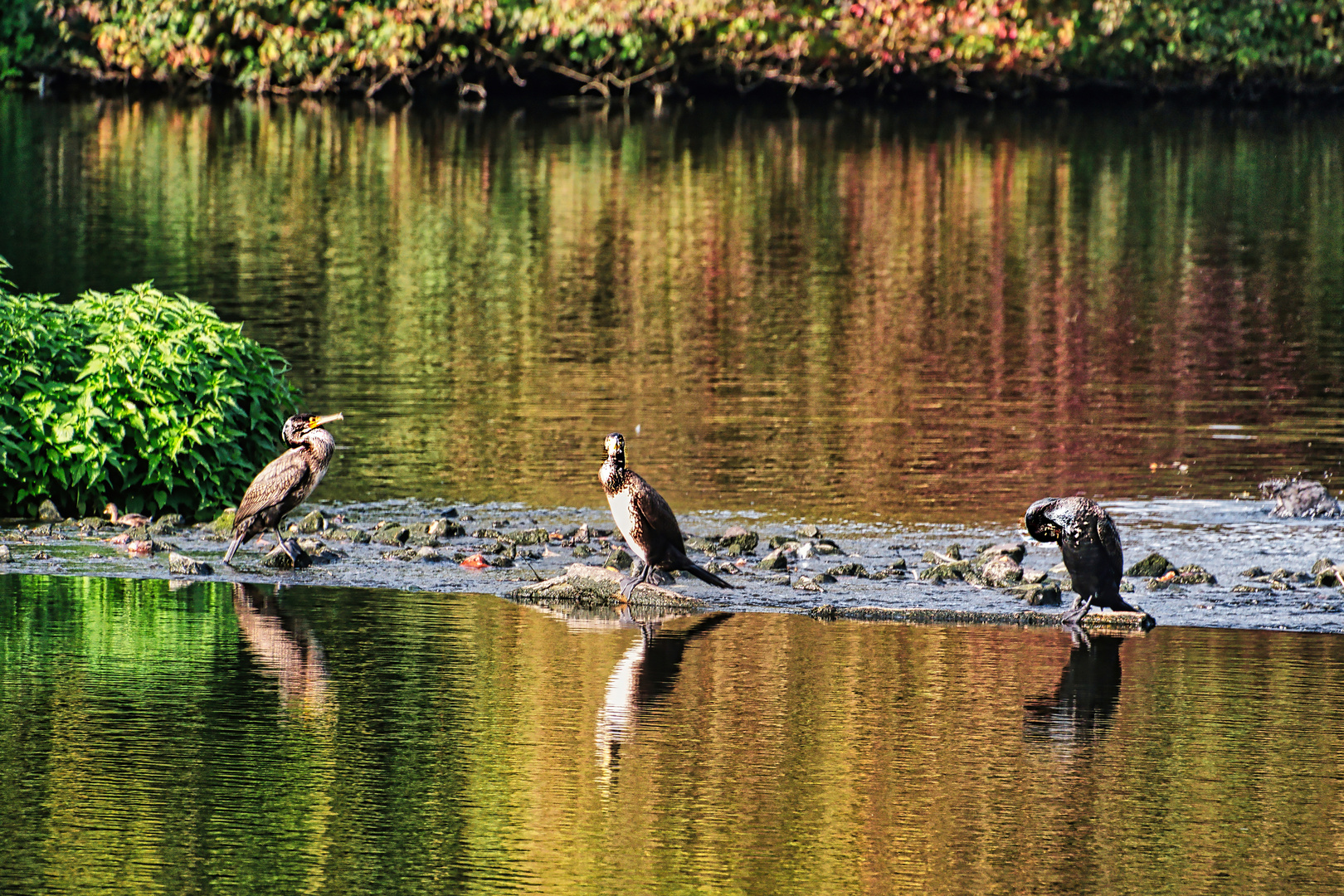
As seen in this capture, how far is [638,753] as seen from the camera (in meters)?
7.77

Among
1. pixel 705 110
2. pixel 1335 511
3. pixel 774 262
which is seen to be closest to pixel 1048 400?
pixel 1335 511

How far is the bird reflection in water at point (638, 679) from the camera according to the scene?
25.9 feet

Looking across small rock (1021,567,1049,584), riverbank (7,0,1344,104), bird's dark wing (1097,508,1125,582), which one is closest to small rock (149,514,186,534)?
small rock (1021,567,1049,584)

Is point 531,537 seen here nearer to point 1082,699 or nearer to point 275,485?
point 275,485

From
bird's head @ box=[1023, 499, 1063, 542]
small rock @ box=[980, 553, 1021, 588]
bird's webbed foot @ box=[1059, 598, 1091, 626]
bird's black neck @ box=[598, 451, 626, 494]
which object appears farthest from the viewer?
small rock @ box=[980, 553, 1021, 588]

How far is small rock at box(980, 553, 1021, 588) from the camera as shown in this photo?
10555 mm


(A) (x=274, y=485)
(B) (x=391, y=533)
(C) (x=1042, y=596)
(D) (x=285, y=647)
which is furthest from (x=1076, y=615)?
(A) (x=274, y=485)

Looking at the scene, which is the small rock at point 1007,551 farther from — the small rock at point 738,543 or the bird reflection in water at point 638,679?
the bird reflection in water at point 638,679

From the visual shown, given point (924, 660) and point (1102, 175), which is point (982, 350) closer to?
point (924, 660)

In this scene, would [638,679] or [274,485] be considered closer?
[638,679]

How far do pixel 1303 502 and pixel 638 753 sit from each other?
19.2ft

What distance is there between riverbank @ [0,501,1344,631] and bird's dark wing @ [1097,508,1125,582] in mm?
391

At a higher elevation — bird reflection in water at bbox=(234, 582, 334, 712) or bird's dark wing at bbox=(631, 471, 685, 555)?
bird's dark wing at bbox=(631, 471, 685, 555)

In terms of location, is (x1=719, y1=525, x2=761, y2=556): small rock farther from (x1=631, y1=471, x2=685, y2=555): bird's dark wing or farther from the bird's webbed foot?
→ the bird's webbed foot
